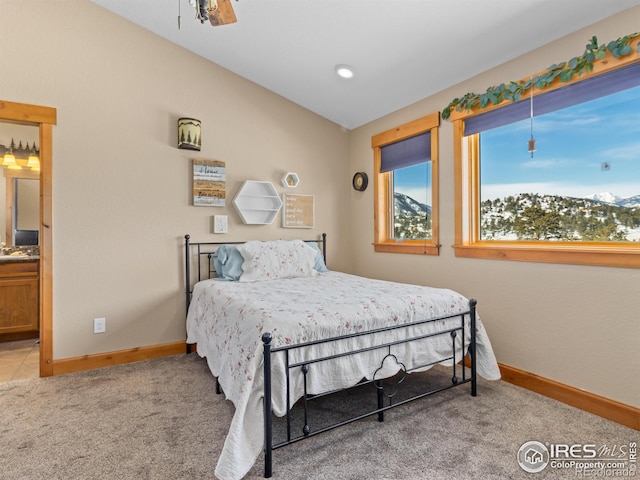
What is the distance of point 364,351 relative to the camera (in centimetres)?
192

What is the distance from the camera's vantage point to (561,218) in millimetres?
2455

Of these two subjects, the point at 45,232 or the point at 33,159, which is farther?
the point at 33,159

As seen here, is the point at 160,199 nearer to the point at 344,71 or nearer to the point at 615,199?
the point at 344,71

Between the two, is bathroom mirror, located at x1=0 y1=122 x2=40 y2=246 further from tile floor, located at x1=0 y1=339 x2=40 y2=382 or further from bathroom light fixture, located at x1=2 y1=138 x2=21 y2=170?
tile floor, located at x1=0 y1=339 x2=40 y2=382

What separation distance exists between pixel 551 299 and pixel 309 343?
67.7 inches

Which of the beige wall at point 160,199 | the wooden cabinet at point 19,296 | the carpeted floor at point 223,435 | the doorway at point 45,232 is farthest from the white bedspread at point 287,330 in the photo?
Result: the wooden cabinet at point 19,296

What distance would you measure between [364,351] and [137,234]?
2278 mm

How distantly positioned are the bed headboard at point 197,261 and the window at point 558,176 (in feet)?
7.40

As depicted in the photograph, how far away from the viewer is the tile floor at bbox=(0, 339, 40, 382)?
287 centimetres

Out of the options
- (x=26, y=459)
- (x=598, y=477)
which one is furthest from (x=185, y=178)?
(x=598, y=477)

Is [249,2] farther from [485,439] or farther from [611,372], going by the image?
[611,372]

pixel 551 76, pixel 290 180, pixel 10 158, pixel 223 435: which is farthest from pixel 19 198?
pixel 551 76

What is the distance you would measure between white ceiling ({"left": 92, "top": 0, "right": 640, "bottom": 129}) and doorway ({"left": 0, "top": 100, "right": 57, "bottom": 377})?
1.08 meters

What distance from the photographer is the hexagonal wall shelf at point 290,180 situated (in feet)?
12.5
